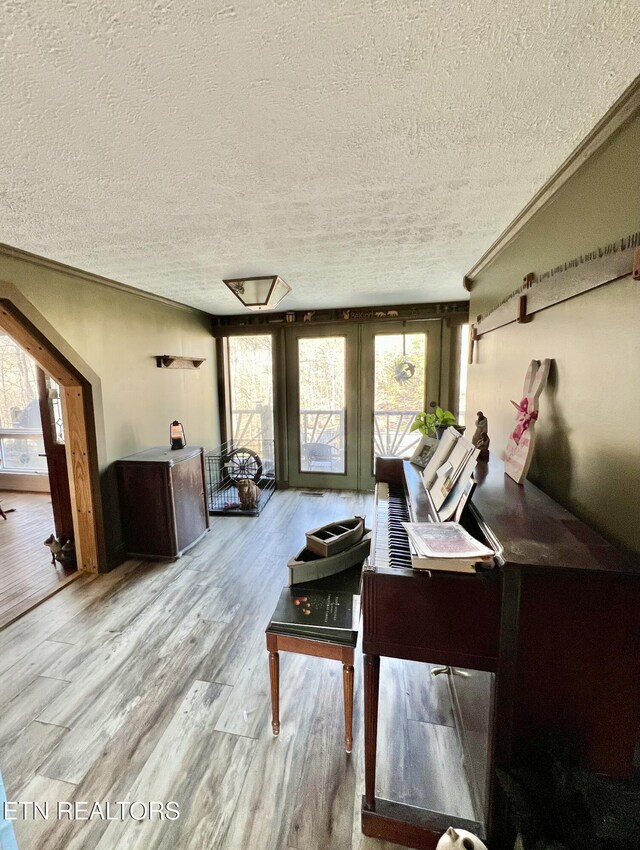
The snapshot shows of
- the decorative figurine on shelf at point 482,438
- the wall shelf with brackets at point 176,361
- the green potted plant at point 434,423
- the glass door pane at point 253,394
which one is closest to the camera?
the decorative figurine on shelf at point 482,438

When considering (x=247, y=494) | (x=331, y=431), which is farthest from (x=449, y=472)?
(x=331, y=431)

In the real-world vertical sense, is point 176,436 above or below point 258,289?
below

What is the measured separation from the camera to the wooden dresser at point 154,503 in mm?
3047

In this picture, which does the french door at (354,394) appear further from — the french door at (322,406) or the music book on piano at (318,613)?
the music book on piano at (318,613)

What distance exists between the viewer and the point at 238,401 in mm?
5078

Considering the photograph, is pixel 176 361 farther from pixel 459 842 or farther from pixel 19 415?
pixel 459 842

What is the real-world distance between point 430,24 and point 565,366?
1.12 m

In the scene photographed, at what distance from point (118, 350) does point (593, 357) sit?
3.41 meters

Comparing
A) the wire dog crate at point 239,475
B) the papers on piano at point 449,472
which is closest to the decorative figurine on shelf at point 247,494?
the wire dog crate at point 239,475

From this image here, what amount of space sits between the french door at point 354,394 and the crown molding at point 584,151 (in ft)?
7.86

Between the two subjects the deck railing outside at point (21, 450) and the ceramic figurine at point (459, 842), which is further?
the deck railing outside at point (21, 450)

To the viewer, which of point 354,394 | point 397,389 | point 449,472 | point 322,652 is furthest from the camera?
point 354,394

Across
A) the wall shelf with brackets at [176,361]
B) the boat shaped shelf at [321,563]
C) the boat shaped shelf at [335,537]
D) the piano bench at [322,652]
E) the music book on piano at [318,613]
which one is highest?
the wall shelf with brackets at [176,361]

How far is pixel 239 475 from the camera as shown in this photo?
4676 millimetres
